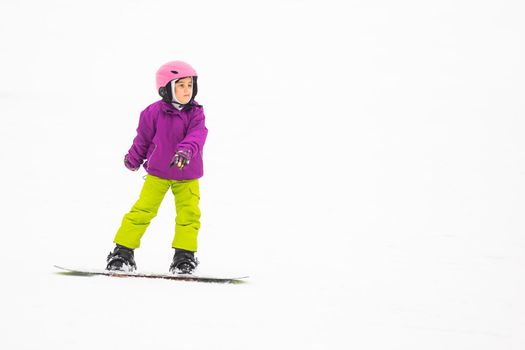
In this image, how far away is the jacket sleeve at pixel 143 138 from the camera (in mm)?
4934

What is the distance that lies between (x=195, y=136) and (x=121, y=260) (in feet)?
3.61

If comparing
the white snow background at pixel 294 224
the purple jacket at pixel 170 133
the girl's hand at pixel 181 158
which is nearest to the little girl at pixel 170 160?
the purple jacket at pixel 170 133

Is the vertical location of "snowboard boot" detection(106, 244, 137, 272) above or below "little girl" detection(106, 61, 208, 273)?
below

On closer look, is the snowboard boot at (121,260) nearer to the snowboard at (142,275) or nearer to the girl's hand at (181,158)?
the snowboard at (142,275)

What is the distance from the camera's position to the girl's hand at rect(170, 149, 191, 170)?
14.7 ft

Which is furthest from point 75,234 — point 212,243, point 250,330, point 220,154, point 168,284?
point 220,154

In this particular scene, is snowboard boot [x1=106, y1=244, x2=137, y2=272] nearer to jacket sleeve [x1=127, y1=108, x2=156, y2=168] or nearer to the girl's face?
jacket sleeve [x1=127, y1=108, x2=156, y2=168]

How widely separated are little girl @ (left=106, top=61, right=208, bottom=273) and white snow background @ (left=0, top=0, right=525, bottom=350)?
0.35 metres

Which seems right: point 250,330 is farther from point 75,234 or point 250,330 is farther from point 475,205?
point 475,205

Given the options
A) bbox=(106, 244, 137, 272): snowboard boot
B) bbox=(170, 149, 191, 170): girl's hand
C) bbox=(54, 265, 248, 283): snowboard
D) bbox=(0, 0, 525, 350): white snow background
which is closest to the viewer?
bbox=(0, 0, 525, 350): white snow background

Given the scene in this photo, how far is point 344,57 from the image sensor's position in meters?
51.4

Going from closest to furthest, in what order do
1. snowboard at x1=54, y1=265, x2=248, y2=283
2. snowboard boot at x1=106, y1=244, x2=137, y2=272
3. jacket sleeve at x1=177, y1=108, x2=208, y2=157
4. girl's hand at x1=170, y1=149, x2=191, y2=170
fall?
girl's hand at x1=170, y1=149, x2=191, y2=170 < jacket sleeve at x1=177, y1=108, x2=208, y2=157 < snowboard at x1=54, y1=265, x2=248, y2=283 < snowboard boot at x1=106, y1=244, x2=137, y2=272

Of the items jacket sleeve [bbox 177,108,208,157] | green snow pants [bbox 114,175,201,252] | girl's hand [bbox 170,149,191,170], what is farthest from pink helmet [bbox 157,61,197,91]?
green snow pants [bbox 114,175,201,252]

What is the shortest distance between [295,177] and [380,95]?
15864 millimetres
